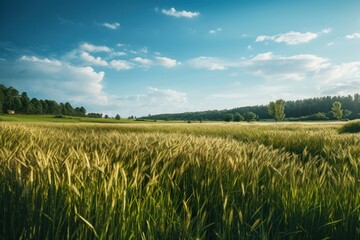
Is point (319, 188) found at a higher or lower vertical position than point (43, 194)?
lower

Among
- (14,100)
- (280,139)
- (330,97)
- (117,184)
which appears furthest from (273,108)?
(117,184)

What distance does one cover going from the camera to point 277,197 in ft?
7.13

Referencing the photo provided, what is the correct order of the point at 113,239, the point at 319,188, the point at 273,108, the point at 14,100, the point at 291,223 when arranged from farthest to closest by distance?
the point at 273,108
the point at 14,100
the point at 319,188
the point at 291,223
the point at 113,239

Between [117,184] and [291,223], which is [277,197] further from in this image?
[117,184]

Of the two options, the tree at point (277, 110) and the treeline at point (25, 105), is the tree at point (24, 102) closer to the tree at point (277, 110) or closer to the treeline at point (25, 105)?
the treeline at point (25, 105)

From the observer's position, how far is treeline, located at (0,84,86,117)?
102 m

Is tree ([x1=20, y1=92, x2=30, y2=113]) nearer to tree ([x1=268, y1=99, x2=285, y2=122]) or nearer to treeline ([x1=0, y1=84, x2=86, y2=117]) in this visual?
treeline ([x1=0, y1=84, x2=86, y2=117])

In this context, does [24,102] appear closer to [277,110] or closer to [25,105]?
[25,105]

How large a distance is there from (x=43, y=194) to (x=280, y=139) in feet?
25.1

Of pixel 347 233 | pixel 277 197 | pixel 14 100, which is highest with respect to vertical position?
pixel 14 100

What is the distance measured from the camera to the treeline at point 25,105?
10169 cm

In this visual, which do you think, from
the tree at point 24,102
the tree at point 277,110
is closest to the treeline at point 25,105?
the tree at point 24,102

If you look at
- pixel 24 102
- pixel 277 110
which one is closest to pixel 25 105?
pixel 24 102

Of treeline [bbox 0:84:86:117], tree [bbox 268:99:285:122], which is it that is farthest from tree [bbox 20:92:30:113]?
tree [bbox 268:99:285:122]
